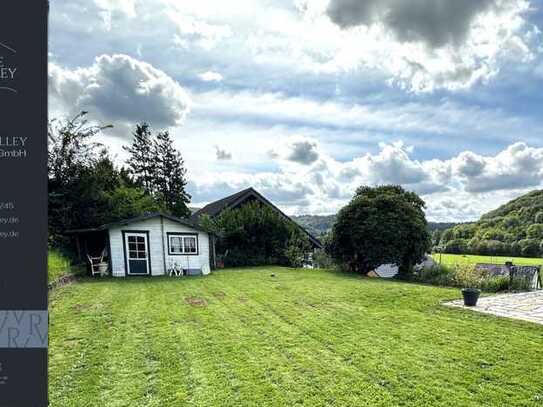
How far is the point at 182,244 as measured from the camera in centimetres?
1656

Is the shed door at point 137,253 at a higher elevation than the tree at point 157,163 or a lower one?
lower

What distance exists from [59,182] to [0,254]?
56.1 feet

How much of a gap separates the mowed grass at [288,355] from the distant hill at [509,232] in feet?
109

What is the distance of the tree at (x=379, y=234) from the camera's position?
16.3 metres

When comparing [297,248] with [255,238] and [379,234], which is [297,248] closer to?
[255,238]

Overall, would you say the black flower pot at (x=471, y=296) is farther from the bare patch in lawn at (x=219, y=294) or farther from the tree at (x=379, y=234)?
the tree at (x=379, y=234)

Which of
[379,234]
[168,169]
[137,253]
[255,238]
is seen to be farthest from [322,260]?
[168,169]

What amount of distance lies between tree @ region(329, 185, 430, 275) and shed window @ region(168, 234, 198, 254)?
7.22 metres

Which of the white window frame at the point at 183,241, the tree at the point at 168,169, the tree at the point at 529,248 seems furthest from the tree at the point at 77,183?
the tree at the point at 529,248

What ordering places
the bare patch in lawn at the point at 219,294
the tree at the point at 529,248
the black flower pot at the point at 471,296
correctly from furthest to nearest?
the tree at the point at 529,248, the bare patch in lawn at the point at 219,294, the black flower pot at the point at 471,296

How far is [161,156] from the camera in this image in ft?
131

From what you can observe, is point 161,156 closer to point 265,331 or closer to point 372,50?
point 372,50

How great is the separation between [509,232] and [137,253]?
1708 inches

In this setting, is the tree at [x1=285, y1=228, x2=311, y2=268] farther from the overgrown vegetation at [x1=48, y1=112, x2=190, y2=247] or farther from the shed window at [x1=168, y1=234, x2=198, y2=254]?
the overgrown vegetation at [x1=48, y1=112, x2=190, y2=247]
